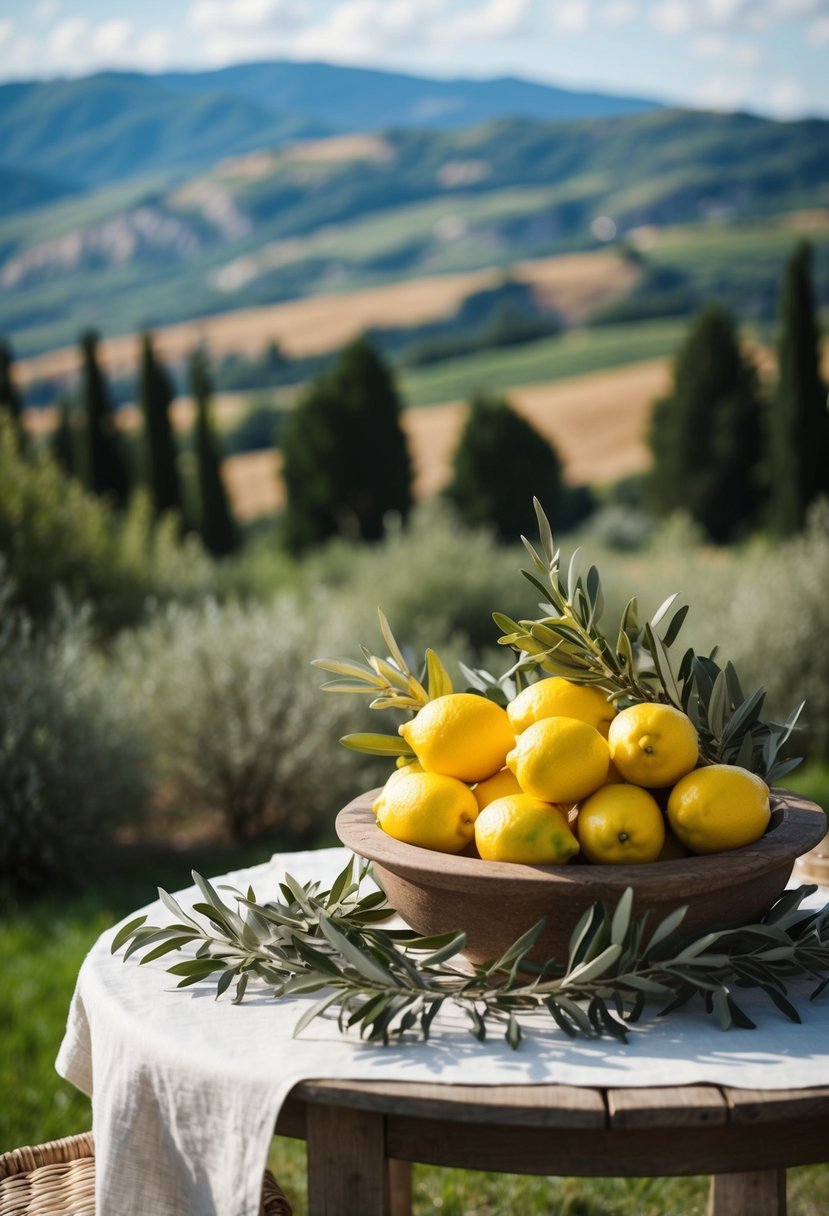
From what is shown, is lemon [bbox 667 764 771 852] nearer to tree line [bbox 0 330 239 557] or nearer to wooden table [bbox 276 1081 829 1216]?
wooden table [bbox 276 1081 829 1216]

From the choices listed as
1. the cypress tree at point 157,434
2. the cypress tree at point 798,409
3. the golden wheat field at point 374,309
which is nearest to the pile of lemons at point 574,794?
the cypress tree at point 798,409

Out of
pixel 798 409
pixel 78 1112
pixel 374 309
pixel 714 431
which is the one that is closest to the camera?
pixel 78 1112

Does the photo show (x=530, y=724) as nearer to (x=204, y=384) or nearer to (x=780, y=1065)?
(x=780, y=1065)

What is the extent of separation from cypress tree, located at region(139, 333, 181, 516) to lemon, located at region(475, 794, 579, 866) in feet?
38.4

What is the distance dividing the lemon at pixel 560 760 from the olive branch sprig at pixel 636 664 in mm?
145

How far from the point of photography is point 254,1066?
122cm

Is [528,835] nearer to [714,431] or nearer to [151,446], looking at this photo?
[151,446]

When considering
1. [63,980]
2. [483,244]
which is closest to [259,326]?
[483,244]

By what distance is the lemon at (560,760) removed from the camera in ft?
4.46

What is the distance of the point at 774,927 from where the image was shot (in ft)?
4.40

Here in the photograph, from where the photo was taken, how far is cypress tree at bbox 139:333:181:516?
12.6 m

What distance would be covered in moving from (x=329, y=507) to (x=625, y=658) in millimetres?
11709

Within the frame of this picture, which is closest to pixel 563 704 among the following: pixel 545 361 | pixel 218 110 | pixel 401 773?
pixel 401 773

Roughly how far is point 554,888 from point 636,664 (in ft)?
1.28
